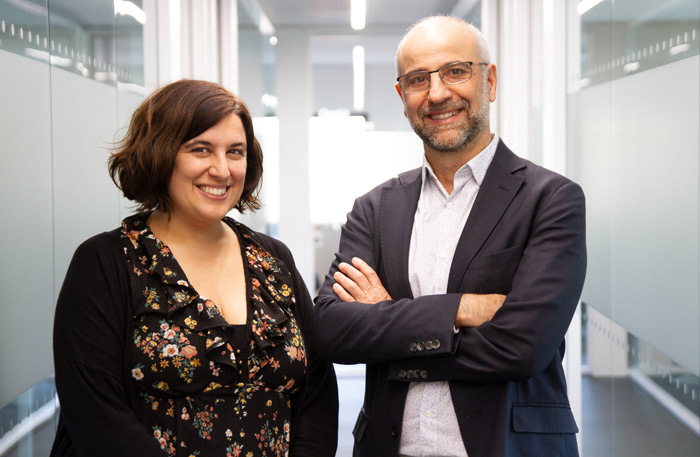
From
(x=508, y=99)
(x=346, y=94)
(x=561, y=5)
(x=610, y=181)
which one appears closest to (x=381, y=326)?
(x=610, y=181)

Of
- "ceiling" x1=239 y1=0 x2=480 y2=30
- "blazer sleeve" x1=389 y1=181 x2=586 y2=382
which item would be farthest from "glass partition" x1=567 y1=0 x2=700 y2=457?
"ceiling" x1=239 y1=0 x2=480 y2=30

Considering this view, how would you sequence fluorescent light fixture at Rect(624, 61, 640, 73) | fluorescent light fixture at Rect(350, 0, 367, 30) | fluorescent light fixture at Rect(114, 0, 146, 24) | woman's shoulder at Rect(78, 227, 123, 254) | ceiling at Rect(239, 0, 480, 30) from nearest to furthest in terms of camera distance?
woman's shoulder at Rect(78, 227, 123, 254) < fluorescent light fixture at Rect(624, 61, 640, 73) < fluorescent light fixture at Rect(114, 0, 146, 24) < ceiling at Rect(239, 0, 480, 30) < fluorescent light fixture at Rect(350, 0, 367, 30)

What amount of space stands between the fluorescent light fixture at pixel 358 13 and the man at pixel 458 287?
11.4 ft

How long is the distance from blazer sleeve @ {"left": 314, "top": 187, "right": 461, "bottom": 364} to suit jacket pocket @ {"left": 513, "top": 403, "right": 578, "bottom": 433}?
237 millimetres

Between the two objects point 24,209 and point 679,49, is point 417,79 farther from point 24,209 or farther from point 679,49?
point 24,209

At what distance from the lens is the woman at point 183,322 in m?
1.59

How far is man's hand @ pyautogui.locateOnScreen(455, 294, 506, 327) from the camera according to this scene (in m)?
1.77

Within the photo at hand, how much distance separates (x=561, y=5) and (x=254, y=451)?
2990mm

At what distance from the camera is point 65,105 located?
2209 millimetres

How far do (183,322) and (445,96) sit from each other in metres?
0.90

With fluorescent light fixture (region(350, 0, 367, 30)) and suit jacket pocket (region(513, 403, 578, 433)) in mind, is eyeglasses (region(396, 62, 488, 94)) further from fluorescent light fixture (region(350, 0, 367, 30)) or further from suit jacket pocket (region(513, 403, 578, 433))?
fluorescent light fixture (region(350, 0, 367, 30))

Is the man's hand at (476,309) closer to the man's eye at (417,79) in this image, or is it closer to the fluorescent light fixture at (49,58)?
the man's eye at (417,79)

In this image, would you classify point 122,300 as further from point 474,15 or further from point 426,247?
point 474,15

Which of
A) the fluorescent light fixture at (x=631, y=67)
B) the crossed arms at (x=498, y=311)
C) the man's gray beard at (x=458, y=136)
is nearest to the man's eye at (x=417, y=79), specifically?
the man's gray beard at (x=458, y=136)
